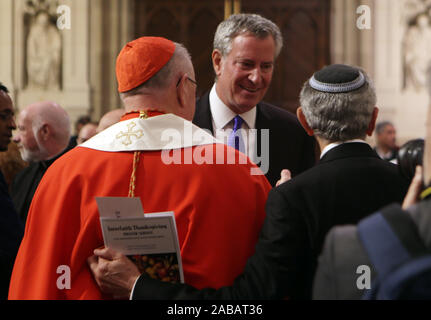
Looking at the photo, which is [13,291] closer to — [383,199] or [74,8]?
[383,199]

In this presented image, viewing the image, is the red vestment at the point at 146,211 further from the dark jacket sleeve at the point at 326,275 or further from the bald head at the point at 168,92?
the dark jacket sleeve at the point at 326,275

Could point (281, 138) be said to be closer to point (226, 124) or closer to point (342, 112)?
point (226, 124)

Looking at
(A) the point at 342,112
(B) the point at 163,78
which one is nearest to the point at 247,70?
(B) the point at 163,78

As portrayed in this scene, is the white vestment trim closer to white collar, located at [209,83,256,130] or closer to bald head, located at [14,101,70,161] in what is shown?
white collar, located at [209,83,256,130]

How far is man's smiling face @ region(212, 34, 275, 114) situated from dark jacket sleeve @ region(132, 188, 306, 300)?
163 centimetres

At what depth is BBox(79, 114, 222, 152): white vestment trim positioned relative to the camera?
237cm

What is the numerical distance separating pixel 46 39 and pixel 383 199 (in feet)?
32.2

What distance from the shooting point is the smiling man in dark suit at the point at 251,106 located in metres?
3.67

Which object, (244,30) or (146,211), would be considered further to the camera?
(244,30)

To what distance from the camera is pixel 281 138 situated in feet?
12.7

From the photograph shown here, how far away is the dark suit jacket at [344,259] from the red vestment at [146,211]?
2.20 ft

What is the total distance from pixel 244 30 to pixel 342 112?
5.25ft

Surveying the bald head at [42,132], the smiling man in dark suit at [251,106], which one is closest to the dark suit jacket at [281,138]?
the smiling man in dark suit at [251,106]

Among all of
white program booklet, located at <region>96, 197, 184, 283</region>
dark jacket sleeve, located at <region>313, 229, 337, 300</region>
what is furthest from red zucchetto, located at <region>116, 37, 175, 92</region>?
dark jacket sleeve, located at <region>313, 229, 337, 300</region>
